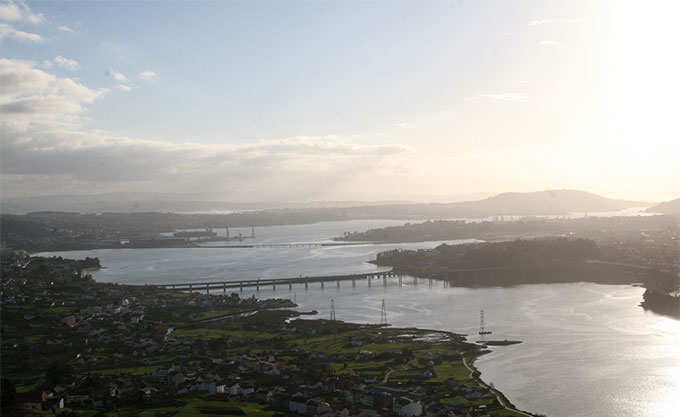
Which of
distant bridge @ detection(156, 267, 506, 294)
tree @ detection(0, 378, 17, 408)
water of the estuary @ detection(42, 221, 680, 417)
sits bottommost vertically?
water of the estuary @ detection(42, 221, 680, 417)

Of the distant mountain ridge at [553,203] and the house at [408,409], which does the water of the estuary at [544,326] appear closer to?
the house at [408,409]

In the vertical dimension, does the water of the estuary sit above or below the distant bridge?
below

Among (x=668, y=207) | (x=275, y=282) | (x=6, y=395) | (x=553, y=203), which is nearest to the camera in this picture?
(x=6, y=395)

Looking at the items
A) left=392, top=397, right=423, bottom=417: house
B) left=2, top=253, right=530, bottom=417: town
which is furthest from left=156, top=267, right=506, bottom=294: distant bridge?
left=392, top=397, right=423, bottom=417: house

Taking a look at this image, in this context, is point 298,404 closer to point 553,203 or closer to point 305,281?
point 305,281

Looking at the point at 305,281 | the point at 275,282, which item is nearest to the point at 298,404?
the point at 275,282

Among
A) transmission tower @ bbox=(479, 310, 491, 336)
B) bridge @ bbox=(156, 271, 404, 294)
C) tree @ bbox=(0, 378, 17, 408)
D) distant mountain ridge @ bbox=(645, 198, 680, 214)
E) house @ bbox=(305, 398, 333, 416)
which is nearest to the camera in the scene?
tree @ bbox=(0, 378, 17, 408)

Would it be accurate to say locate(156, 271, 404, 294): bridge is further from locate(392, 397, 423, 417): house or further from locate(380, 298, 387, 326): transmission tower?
locate(392, 397, 423, 417): house

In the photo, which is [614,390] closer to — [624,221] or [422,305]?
[422,305]
